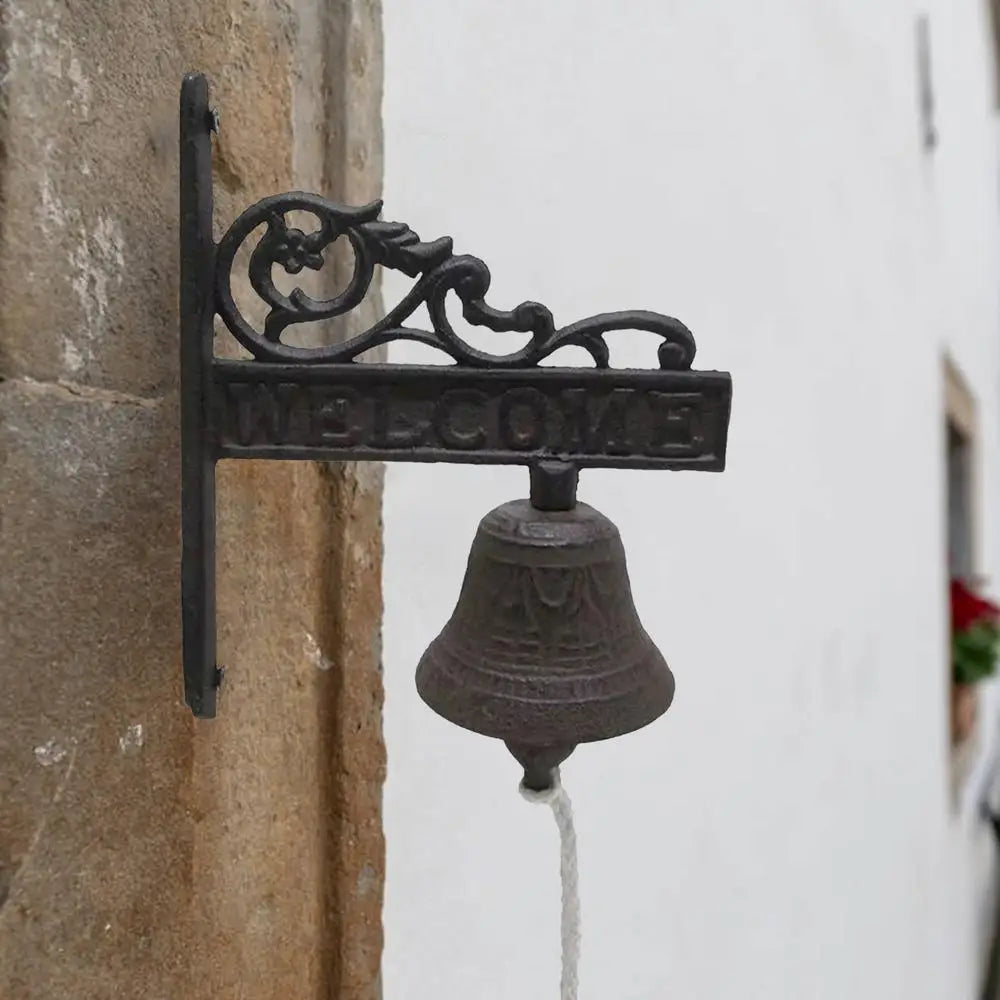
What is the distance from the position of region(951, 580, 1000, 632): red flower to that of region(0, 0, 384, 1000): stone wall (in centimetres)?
264

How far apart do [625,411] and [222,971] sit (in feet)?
1.26

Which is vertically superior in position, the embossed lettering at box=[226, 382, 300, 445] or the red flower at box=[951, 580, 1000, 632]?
the embossed lettering at box=[226, 382, 300, 445]

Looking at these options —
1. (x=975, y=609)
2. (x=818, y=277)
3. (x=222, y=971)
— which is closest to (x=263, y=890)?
(x=222, y=971)

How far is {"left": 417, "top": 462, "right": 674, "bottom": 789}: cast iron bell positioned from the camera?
1.72 ft

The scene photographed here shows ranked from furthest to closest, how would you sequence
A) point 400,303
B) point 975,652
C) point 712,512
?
point 975,652, point 712,512, point 400,303

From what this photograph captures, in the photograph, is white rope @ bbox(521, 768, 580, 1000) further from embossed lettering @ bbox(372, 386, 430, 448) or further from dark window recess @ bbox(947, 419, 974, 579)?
dark window recess @ bbox(947, 419, 974, 579)

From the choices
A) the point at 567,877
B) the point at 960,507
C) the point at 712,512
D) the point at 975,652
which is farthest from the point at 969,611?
the point at 567,877

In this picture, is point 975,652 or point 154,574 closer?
Answer: point 154,574

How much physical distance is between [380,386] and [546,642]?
0.15m

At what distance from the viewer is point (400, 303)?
1.65 ft

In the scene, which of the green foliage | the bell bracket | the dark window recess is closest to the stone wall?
the bell bracket

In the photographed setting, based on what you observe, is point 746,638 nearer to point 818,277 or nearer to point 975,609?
point 818,277

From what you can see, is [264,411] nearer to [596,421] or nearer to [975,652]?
[596,421]

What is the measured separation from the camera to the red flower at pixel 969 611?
290 cm
